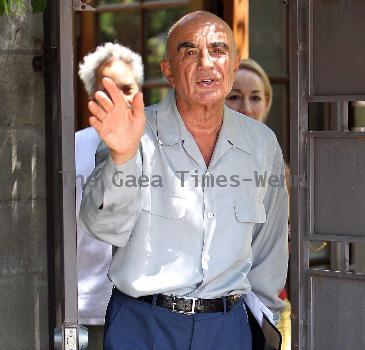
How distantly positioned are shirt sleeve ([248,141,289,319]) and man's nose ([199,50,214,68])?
0.48m

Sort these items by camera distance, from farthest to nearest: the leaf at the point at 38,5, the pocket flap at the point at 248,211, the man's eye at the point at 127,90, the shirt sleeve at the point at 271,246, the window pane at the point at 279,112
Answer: the window pane at the point at 279,112, the man's eye at the point at 127,90, the shirt sleeve at the point at 271,246, the leaf at the point at 38,5, the pocket flap at the point at 248,211

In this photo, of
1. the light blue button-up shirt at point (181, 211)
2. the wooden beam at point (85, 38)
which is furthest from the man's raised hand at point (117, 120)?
the wooden beam at point (85, 38)

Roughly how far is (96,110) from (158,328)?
2.78 ft

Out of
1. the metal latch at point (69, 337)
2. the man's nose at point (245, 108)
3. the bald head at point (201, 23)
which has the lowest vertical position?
the metal latch at point (69, 337)

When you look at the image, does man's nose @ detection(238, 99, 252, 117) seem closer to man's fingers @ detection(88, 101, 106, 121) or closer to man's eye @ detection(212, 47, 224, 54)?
man's eye @ detection(212, 47, 224, 54)

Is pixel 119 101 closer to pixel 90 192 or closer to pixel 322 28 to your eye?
pixel 90 192

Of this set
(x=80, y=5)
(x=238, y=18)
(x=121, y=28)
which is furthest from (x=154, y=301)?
(x=121, y=28)

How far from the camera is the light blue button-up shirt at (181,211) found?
3314 millimetres

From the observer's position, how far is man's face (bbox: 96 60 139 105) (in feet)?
16.8

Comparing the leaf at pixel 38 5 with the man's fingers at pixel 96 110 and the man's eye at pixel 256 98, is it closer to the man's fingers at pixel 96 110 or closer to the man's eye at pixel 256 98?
the man's fingers at pixel 96 110

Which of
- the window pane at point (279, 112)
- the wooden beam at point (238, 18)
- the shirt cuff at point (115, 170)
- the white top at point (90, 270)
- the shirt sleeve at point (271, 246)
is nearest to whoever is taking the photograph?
the shirt cuff at point (115, 170)

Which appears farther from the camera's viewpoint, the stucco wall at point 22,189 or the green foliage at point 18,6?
the stucco wall at point 22,189

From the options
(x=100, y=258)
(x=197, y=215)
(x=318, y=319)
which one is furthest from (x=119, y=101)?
(x=100, y=258)

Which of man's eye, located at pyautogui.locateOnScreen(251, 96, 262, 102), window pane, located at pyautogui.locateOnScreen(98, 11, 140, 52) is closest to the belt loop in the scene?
man's eye, located at pyautogui.locateOnScreen(251, 96, 262, 102)
